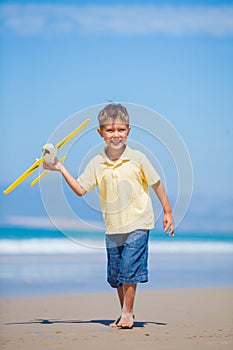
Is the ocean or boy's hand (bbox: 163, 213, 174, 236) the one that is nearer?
boy's hand (bbox: 163, 213, 174, 236)

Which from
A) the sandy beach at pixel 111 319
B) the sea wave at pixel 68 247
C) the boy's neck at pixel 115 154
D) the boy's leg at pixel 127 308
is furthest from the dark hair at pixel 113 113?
the sea wave at pixel 68 247

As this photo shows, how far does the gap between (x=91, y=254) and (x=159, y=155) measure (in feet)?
15.9

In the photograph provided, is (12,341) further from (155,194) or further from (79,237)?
(155,194)

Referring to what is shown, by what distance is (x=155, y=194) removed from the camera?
435cm

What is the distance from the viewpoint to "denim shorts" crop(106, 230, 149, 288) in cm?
427

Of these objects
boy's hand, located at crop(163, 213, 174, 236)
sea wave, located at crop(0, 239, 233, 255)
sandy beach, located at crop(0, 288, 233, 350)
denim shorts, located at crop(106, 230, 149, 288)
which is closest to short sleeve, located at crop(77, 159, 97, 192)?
denim shorts, located at crop(106, 230, 149, 288)

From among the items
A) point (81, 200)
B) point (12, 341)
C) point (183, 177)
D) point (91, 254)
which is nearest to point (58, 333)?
point (12, 341)

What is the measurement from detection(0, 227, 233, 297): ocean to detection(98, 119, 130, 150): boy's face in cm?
44

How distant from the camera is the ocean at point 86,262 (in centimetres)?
625

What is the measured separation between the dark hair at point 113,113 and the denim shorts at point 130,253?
0.53m

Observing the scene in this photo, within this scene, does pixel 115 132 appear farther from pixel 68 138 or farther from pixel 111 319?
pixel 111 319

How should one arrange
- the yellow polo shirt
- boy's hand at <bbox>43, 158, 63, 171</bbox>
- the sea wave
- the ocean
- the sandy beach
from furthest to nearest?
1. the sea wave
2. the ocean
3. the yellow polo shirt
4. boy's hand at <bbox>43, 158, 63, 171</bbox>
5. the sandy beach

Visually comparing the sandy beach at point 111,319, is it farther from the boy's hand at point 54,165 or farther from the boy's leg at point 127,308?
the boy's hand at point 54,165

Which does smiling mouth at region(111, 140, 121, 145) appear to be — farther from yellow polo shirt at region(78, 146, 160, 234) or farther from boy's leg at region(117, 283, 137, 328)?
boy's leg at region(117, 283, 137, 328)
